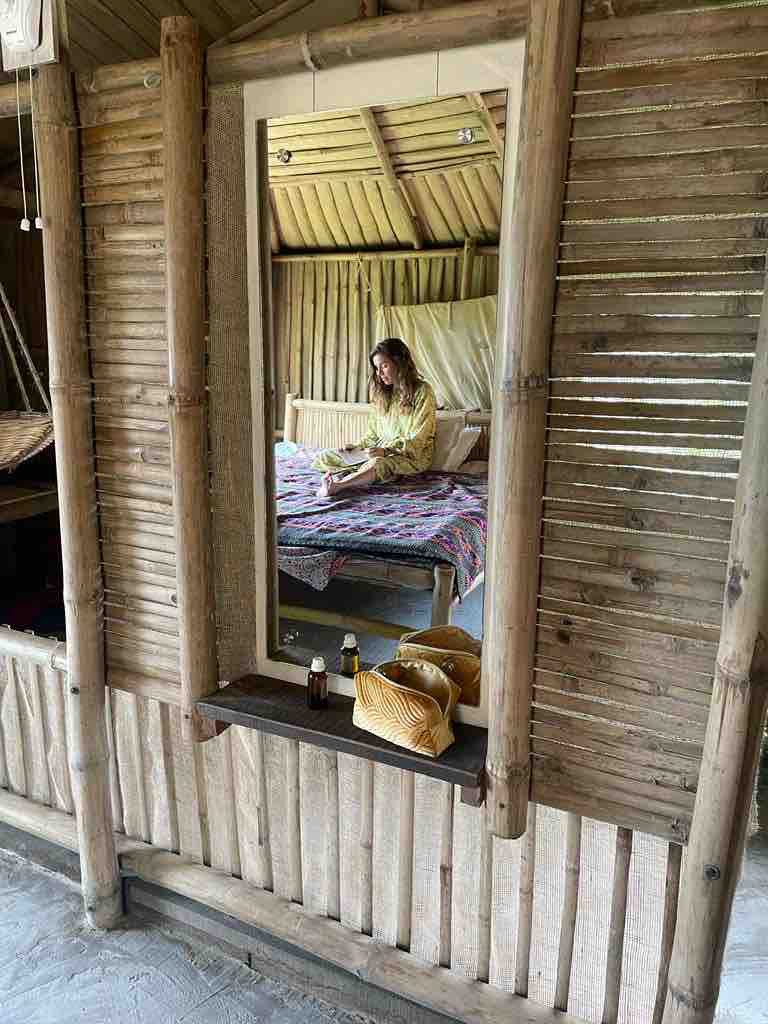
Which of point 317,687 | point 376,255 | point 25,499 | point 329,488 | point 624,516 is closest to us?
point 624,516

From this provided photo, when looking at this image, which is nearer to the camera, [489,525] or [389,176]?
[489,525]

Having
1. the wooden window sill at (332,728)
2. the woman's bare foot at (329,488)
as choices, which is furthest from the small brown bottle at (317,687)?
the woman's bare foot at (329,488)

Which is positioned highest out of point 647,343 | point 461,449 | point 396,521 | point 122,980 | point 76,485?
point 647,343

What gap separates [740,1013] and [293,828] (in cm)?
137

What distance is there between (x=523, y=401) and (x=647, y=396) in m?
0.24

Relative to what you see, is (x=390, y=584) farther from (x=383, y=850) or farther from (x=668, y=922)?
(x=668, y=922)

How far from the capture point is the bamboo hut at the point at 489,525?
4.85ft

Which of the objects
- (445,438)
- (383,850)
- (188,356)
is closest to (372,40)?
(188,356)

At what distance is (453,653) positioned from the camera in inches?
79.3

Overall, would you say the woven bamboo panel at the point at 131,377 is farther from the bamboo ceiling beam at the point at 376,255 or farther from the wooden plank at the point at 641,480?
the bamboo ceiling beam at the point at 376,255

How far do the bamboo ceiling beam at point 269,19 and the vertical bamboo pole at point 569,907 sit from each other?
222 centimetres

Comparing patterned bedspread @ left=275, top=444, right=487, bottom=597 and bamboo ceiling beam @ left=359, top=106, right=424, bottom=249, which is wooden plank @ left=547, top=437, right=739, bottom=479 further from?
bamboo ceiling beam @ left=359, top=106, right=424, bottom=249

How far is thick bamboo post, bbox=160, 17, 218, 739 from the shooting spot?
1825 mm

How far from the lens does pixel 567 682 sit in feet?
5.66
